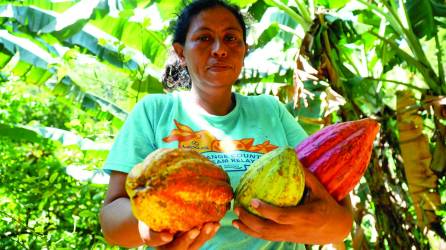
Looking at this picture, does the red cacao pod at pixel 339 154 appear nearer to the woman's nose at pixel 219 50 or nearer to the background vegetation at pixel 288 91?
the woman's nose at pixel 219 50

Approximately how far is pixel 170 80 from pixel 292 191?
1.07 metres

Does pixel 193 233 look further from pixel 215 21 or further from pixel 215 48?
pixel 215 21

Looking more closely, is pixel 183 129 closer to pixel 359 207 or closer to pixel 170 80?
pixel 170 80

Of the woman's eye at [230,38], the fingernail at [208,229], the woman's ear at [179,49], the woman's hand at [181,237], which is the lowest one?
the woman's hand at [181,237]

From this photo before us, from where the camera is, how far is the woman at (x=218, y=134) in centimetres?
109

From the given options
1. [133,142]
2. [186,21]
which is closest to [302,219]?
[133,142]

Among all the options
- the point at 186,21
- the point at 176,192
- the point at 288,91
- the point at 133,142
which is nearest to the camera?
the point at 176,192

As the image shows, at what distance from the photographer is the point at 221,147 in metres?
1.39

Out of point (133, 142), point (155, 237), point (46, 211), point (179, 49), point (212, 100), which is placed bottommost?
point (46, 211)

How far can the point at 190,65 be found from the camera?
5.09ft

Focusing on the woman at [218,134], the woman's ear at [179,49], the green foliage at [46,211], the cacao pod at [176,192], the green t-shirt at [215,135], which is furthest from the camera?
the green foliage at [46,211]

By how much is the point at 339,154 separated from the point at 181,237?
1.27 ft

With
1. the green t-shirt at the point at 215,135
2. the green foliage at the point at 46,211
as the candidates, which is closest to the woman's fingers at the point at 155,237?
the green t-shirt at the point at 215,135

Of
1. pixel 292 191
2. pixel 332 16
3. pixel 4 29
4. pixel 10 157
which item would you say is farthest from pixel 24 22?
pixel 292 191
